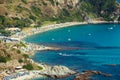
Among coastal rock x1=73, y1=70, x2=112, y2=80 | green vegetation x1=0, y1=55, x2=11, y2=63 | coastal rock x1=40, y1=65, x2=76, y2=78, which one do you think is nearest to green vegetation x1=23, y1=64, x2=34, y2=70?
coastal rock x1=40, y1=65, x2=76, y2=78

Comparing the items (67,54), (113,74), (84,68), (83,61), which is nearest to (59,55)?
(67,54)

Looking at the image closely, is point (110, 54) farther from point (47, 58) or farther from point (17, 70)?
point (17, 70)

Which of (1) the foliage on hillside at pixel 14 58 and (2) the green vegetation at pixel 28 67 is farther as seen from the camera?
(1) the foliage on hillside at pixel 14 58

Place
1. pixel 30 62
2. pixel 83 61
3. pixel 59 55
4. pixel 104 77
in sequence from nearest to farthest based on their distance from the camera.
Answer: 1. pixel 104 77
2. pixel 30 62
3. pixel 83 61
4. pixel 59 55

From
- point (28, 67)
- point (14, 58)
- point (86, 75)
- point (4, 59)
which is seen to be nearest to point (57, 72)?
point (86, 75)

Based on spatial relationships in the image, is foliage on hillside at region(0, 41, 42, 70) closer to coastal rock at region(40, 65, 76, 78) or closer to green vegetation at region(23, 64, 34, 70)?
green vegetation at region(23, 64, 34, 70)

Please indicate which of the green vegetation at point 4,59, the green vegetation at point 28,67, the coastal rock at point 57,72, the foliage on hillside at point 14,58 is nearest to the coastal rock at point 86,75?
the coastal rock at point 57,72

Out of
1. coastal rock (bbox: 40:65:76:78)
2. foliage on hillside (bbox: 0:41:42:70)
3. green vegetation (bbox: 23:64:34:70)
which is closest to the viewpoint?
coastal rock (bbox: 40:65:76:78)

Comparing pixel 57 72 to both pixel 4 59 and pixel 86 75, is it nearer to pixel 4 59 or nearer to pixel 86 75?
pixel 86 75

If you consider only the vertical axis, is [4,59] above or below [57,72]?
above

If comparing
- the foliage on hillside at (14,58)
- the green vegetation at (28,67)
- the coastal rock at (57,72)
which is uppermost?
the foliage on hillside at (14,58)

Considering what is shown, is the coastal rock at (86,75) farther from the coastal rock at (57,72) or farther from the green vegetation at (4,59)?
the green vegetation at (4,59)
